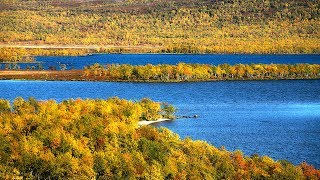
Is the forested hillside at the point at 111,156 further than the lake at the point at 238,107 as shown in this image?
No

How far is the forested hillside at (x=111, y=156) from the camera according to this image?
52.3 metres

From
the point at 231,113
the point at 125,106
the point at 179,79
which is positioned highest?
the point at 125,106

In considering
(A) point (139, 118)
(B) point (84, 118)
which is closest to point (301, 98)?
(A) point (139, 118)

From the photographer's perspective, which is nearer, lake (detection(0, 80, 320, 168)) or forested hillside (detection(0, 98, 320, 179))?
forested hillside (detection(0, 98, 320, 179))

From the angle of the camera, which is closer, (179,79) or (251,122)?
(251,122)

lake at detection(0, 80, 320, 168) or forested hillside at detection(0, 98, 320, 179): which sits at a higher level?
forested hillside at detection(0, 98, 320, 179)

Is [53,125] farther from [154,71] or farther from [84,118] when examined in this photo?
[154,71]

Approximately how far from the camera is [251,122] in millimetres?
91562

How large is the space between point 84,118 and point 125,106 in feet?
56.0

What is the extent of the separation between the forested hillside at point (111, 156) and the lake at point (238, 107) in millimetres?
11163

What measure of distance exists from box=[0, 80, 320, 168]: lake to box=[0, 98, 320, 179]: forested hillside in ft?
36.6

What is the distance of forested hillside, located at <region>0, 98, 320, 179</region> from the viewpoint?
52.3 m

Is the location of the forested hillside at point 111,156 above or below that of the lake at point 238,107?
above

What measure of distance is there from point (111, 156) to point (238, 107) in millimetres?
57593
